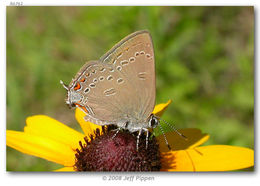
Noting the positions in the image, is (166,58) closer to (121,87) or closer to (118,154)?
(121,87)

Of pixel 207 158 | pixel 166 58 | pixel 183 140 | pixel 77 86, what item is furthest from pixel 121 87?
pixel 166 58

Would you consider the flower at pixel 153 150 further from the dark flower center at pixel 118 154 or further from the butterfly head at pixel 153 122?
the butterfly head at pixel 153 122

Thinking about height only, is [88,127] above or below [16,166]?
above

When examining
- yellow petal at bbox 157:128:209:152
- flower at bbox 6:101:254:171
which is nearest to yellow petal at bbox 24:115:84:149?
flower at bbox 6:101:254:171

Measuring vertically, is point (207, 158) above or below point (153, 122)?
below

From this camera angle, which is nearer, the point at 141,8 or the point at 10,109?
the point at 141,8

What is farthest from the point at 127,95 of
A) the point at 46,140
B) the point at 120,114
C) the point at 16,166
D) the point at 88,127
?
the point at 16,166

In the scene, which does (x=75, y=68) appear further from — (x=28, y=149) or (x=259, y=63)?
(x=259, y=63)

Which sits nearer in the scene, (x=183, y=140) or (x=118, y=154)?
(x=118, y=154)
